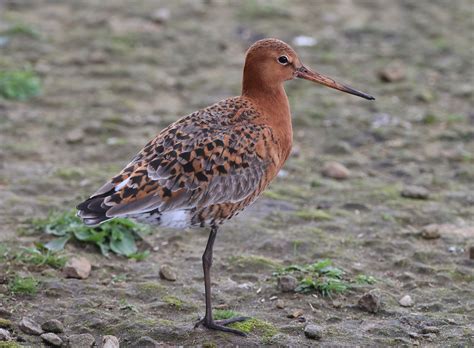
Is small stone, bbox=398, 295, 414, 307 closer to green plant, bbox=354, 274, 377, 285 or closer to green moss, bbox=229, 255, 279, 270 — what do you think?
green plant, bbox=354, 274, 377, 285

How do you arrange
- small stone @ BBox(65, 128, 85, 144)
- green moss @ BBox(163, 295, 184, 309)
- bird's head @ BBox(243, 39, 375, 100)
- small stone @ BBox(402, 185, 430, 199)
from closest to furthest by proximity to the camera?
1. green moss @ BBox(163, 295, 184, 309)
2. bird's head @ BBox(243, 39, 375, 100)
3. small stone @ BBox(402, 185, 430, 199)
4. small stone @ BBox(65, 128, 85, 144)

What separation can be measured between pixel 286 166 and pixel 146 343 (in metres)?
3.69

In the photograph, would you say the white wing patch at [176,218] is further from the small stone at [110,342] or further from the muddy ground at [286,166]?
the small stone at [110,342]

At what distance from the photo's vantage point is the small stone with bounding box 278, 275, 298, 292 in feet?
22.1

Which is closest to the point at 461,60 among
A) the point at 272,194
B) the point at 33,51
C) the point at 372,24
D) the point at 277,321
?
the point at 372,24

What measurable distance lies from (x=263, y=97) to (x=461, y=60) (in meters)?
5.50

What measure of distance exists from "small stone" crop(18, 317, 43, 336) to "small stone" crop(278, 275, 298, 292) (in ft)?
6.04

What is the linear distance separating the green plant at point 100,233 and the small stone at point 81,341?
140 cm

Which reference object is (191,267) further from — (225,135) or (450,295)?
(450,295)

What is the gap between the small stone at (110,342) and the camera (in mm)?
5754

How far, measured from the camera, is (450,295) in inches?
266

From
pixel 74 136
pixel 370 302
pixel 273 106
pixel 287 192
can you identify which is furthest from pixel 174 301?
pixel 74 136

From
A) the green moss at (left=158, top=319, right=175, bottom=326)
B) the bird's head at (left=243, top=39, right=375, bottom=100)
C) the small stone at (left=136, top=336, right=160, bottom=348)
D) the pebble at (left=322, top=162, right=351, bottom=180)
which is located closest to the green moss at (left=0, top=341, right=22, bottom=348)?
the small stone at (left=136, top=336, right=160, bottom=348)

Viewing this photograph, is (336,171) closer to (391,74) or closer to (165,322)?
(391,74)
